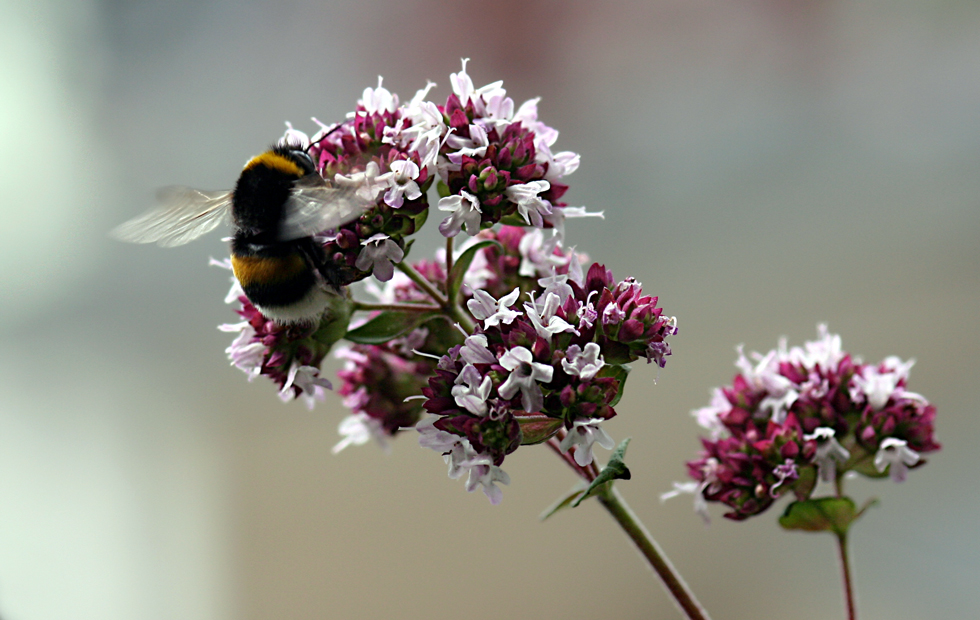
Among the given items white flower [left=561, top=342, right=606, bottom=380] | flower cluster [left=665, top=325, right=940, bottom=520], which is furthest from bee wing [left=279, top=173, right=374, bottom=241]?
flower cluster [left=665, top=325, right=940, bottom=520]

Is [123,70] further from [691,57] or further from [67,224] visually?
[691,57]

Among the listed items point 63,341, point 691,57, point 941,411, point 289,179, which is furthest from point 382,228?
point 941,411

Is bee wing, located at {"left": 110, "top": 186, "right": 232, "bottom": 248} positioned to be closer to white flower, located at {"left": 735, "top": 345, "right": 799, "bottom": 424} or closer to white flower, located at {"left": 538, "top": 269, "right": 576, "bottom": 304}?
white flower, located at {"left": 538, "top": 269, "right": 576, "bottom": 304}

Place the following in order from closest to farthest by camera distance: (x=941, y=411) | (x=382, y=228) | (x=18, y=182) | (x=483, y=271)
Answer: (x=382, y=228), (x=483, y=271), (x=18, y=182), (x=941, y=411)

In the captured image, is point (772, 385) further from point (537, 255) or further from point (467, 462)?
point (467, 462)

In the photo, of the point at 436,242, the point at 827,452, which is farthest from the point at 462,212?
the point at 436,242

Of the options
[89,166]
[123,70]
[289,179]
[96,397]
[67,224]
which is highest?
[123,70]

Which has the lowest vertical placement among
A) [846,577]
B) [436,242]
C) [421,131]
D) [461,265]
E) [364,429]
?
[846,577]
